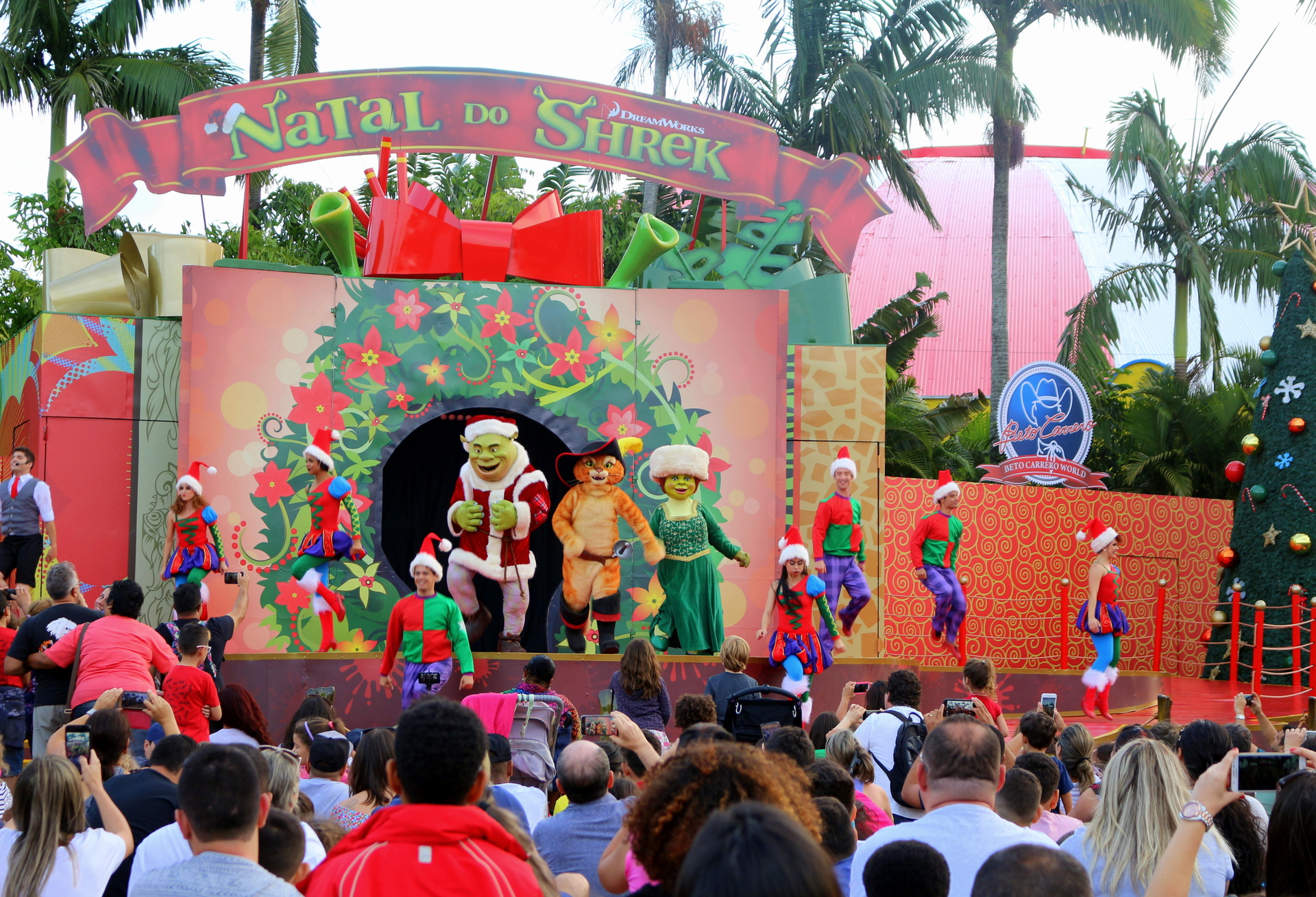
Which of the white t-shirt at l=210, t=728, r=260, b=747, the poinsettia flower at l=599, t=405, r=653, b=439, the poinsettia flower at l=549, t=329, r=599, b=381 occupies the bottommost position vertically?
the white t-shirt at l=210, t=728, r=260, b=747

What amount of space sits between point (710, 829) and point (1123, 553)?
16096mm

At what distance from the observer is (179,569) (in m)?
10.6

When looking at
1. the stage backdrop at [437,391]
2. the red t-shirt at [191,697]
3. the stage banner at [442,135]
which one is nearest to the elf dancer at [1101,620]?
the stage backdrop at [437,391]

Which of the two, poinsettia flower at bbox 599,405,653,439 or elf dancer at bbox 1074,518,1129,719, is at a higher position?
poinsettia flower at bbox 599,405,653,439

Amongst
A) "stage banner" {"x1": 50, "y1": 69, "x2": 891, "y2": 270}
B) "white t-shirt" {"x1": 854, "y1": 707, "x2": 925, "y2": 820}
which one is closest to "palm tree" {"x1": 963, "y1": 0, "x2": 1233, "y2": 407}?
"stage banner" {"x1": 50, "y1": 69, "x2": 891, "y2": 270}

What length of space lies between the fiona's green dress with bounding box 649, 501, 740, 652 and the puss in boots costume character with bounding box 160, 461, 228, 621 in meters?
3.62

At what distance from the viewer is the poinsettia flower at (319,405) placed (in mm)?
12016

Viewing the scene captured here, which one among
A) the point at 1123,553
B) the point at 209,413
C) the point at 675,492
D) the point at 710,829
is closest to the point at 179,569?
the point at 209,413

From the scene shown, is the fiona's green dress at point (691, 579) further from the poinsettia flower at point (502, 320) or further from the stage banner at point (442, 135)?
the stage banner at point (442, 135)

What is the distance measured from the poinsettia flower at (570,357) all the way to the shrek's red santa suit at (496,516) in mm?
1573

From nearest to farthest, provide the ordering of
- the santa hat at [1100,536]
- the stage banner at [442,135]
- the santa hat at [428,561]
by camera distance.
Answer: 1. the santa hat at [428,561]
2. the santa hat at [1100,536]
3. the stage banner at [442,135]

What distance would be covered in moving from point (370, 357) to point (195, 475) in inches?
74.7

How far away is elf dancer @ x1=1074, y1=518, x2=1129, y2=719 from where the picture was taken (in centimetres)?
1206

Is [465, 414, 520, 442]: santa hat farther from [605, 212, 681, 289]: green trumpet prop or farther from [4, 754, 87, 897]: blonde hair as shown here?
[4, 754, 87, 897]: blonde hair
